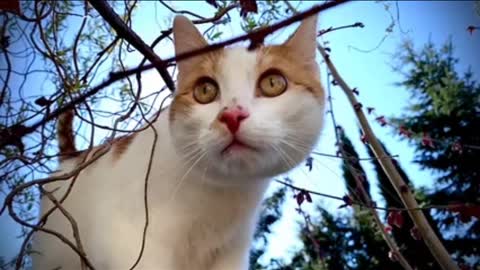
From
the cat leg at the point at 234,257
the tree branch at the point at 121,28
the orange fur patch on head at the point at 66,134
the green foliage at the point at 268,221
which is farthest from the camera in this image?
the green foliage at the point at 268,221

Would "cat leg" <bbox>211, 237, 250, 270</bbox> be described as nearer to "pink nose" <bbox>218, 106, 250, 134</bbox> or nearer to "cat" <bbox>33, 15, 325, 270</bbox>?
"cat" <bbox>33, 15, 325, 270</bbox>

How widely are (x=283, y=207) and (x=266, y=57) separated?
1.70 feet

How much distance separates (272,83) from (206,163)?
0.15 m

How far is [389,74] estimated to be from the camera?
117 cm

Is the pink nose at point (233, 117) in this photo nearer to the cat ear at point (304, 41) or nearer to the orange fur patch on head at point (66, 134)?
the cat ear at point (304, 41)

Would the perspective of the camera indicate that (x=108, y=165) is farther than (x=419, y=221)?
Yes

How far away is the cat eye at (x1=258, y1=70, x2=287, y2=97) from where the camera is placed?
0.75 m

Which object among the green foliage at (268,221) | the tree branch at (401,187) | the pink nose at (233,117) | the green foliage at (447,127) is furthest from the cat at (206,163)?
the green foliage at (447,127)

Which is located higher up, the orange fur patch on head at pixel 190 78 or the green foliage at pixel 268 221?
the orange fur patch on head at pixel 190 78

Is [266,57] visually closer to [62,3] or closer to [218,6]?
[218,6]

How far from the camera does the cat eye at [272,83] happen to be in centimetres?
75

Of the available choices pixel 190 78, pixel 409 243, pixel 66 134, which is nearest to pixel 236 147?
pixel 190 78

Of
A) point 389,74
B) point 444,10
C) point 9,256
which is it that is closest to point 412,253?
point 389,74

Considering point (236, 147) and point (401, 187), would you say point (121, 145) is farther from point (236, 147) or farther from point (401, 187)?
point (401, 187)
